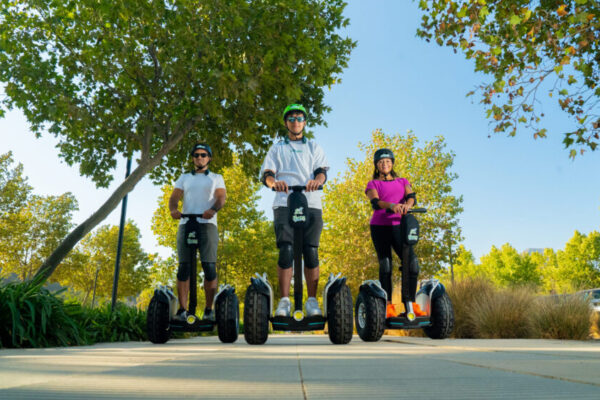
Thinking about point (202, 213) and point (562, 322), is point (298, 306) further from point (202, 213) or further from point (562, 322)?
point (562, 322)

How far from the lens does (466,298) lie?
858 cm

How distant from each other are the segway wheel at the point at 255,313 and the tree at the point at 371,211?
1817 centimetres

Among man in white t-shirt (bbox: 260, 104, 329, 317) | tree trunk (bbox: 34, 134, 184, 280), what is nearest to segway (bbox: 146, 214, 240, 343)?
man in white t-shirt (bbox: 260, 104, 329, 317)

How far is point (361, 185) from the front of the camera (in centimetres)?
2455

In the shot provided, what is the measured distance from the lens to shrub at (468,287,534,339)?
24.0 feet

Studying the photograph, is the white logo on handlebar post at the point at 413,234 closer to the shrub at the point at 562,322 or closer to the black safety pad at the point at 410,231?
the black safety pad at the point at 410,231

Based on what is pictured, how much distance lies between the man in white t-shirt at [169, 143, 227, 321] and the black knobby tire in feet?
5.77

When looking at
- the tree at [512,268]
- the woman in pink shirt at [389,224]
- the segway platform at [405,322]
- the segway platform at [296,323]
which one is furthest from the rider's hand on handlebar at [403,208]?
the tree at [512,268]

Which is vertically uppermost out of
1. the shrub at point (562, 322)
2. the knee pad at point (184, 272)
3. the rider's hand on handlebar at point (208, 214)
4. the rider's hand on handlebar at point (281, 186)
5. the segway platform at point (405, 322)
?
the rider's hand on handlebar at point (281, 186)

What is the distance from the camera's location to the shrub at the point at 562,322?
6.85 metres

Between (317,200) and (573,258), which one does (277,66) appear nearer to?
(317,200)

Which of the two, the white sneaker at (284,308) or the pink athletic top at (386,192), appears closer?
the white sneaker at (284,308)

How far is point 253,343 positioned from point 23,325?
8.29 feet

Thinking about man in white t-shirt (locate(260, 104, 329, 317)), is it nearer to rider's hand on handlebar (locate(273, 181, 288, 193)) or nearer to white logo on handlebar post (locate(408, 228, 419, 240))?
rider's hand on handlebar (locate(273, 181, 288, 193))
